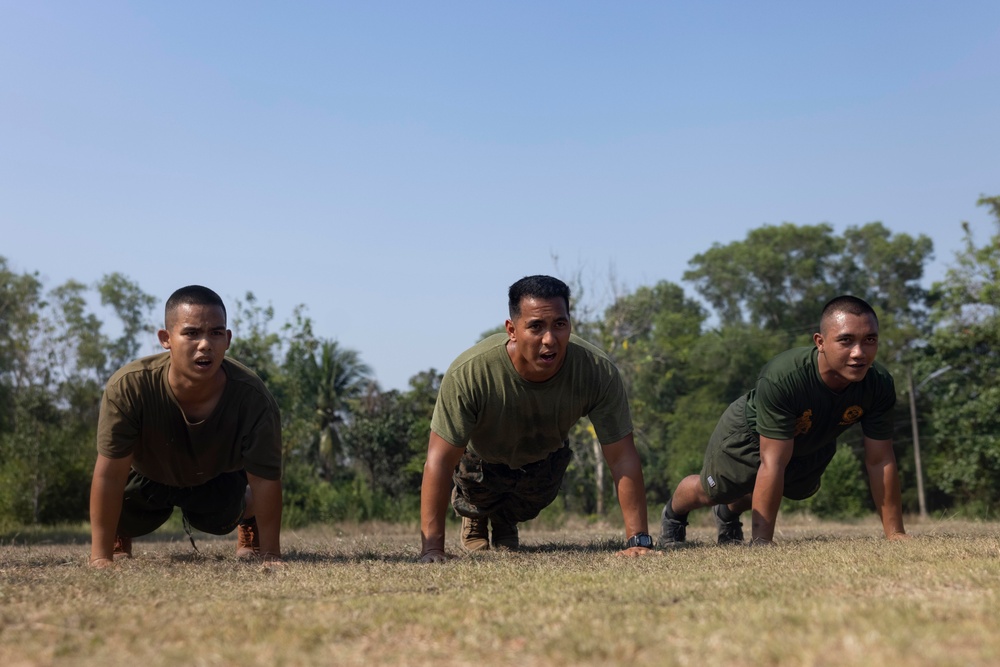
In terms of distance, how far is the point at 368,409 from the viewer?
50.9 metres

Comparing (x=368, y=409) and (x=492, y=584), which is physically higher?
(x=368, y=409)

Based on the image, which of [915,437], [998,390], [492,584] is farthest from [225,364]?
[915,437]

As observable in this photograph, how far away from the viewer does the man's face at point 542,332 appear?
6547 mm

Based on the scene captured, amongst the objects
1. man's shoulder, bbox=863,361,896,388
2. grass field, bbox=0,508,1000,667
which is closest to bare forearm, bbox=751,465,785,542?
man's shoulder, bbox=863,361,896,388

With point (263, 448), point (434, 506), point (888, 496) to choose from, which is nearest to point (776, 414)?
point (888, 496)

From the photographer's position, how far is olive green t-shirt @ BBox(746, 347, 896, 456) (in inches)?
293

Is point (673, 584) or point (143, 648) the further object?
point (673, 584)

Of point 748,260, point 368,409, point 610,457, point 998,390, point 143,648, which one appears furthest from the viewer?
point 748,260

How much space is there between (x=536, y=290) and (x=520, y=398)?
86cm

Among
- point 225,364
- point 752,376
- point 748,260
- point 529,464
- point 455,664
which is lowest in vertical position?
point 455,664

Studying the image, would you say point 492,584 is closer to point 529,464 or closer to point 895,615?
point 895,615

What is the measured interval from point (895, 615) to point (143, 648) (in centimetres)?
246

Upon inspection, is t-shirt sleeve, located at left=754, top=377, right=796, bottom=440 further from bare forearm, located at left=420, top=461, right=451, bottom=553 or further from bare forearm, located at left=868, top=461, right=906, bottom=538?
bare forearm, located at left=420, top=461, right=451, bottom=553

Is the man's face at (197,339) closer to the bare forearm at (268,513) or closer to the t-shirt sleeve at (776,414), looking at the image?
the bare forearm at (268,513)
